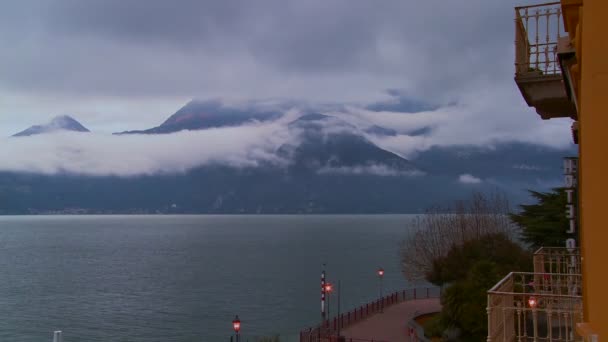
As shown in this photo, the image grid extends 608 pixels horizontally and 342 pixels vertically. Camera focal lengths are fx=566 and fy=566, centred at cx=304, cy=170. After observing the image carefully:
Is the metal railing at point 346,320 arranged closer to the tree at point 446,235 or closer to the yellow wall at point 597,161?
the tree at point 446,235

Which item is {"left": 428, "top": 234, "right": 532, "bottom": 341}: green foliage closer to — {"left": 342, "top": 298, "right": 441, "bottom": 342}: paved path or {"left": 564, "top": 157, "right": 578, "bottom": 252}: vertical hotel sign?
{"left": 342, "top": 298, "right": 441, "bottom": 342}: paved path

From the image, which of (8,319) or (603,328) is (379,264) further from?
(603,328)

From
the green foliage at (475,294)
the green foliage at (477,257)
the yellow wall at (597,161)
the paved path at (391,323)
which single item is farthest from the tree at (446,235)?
the yellow wall at (597,161)

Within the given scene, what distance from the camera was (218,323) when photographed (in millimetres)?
56312

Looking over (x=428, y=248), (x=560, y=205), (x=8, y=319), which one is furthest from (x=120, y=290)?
(x=560, y=205)

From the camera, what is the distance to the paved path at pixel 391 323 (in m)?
36.2

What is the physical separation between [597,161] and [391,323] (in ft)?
122

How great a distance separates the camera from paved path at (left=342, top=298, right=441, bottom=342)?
36.2 metres

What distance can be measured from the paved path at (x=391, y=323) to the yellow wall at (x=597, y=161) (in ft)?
102

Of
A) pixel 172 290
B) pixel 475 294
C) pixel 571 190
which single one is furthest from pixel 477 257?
pixel 172 290

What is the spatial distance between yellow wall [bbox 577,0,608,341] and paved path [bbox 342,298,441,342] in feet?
102

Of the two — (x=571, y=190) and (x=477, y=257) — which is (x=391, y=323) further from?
(x=571, y=190)

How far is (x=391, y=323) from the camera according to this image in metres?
40.3

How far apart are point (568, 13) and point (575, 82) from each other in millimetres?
855
